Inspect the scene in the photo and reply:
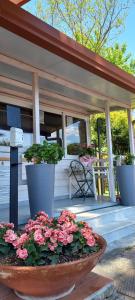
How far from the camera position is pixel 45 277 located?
56.0 inches

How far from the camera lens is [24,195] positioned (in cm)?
490

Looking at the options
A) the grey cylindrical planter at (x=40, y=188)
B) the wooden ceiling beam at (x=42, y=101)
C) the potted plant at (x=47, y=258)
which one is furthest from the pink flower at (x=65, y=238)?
the wooden ceiling beam at (x=42, y=101)

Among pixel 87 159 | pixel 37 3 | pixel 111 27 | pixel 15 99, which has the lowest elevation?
pixel 87 159

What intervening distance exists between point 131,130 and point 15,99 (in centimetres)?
245

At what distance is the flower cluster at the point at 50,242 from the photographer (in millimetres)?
1517

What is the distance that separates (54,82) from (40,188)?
1720 millimetres

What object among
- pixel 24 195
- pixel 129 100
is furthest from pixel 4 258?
pixel 129 100

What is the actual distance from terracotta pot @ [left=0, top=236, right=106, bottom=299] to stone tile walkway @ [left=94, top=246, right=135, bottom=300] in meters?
0.53

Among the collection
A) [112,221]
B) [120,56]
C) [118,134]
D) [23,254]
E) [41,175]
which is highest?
[120,56]

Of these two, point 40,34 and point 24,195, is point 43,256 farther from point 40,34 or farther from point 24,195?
point 24,195

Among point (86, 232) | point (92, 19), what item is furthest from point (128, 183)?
point (92, 19)

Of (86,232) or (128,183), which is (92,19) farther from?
(86,232)

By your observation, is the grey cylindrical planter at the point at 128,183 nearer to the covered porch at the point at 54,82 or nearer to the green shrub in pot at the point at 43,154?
the covered porch at the point at 54,82

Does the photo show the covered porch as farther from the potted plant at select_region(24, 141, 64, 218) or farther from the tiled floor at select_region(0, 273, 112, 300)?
the tiled floor at select_region(0, 273, 112, 300)
